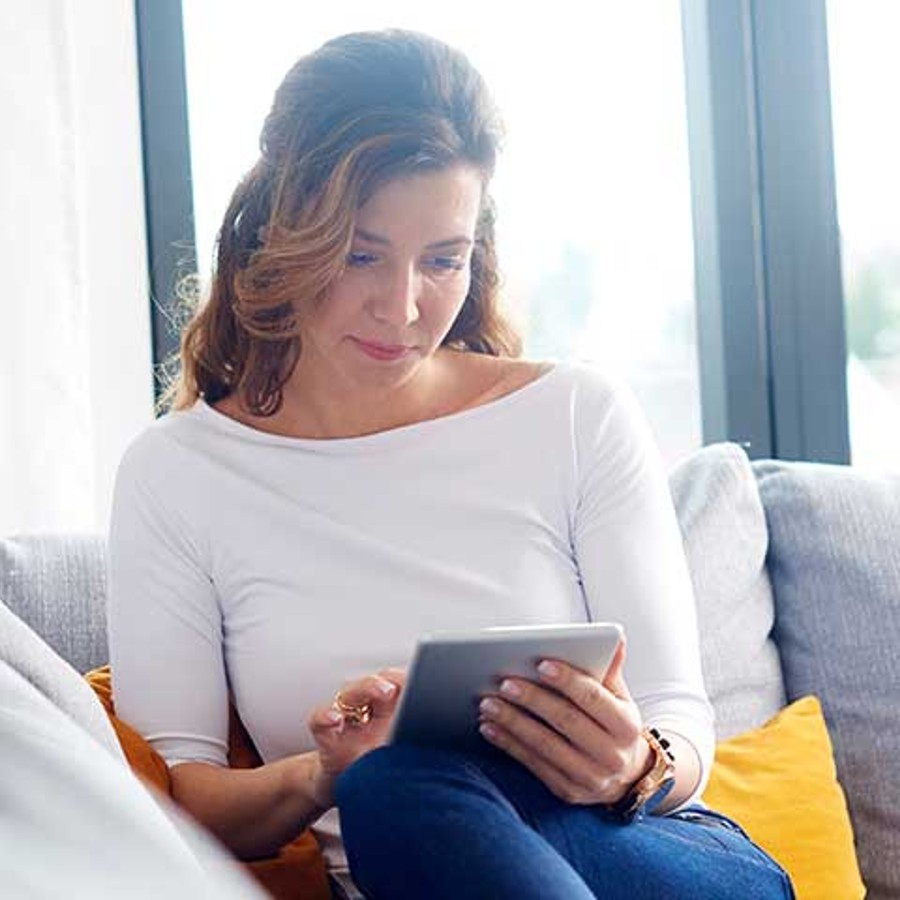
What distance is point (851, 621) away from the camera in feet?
7.36

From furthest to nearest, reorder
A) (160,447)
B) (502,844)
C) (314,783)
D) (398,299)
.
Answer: (160,447)
(398,299)
(314,783)
(502,844)

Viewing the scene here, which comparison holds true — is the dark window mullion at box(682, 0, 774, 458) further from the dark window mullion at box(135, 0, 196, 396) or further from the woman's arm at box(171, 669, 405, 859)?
the woman's arm at box(171, 669, 405, 859)

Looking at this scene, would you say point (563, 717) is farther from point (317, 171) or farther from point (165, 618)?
point (317, 171)

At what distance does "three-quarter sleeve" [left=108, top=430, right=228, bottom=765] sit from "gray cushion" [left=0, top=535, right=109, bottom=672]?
156 millimetres

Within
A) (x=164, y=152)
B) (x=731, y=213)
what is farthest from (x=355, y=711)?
→ (x=731, y=213)

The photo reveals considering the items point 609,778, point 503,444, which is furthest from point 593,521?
point 609,778

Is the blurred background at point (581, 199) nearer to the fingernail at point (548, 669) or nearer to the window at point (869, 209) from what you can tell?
the window at point (869, 209)

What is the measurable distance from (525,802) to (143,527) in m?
0.56

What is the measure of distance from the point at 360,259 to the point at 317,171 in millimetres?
92

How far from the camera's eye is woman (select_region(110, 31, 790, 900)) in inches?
71.4

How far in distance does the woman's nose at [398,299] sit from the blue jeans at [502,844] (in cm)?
46

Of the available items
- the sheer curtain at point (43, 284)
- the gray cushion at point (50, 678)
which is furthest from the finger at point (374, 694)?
the sheer curtain at point (43, 284)

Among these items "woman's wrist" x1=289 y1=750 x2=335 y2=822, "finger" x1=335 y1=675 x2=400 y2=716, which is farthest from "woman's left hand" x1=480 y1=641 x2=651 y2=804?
"woman's wrist" x1=289 y1=750 x2=335 y2=822

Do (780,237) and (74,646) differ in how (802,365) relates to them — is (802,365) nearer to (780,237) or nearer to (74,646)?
(780,237)
